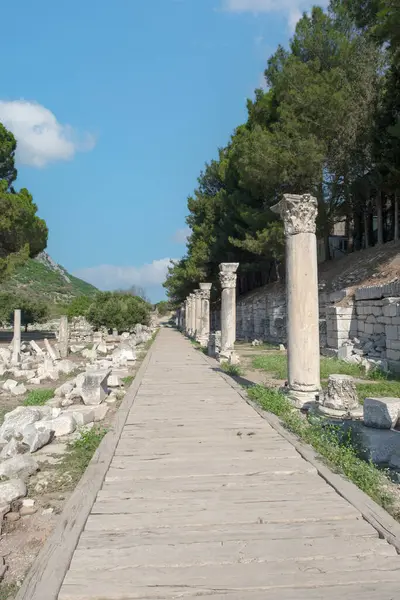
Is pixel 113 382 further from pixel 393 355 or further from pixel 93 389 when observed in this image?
pixel 393 355

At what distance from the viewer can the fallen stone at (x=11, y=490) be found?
3.64m

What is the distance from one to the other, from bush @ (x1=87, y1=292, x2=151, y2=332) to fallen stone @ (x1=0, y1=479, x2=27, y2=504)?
30795mm

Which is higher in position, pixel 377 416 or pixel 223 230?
pixel 223 230

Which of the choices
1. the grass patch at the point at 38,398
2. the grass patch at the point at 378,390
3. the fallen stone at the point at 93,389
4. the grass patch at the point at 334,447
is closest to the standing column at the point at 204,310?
the grass patch at the point at 38,398

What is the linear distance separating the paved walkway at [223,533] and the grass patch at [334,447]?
342 millimetres

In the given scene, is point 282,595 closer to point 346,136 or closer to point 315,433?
point 315,433

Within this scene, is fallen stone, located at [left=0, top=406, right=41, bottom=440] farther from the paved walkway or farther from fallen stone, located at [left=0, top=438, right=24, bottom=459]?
the paved walkway

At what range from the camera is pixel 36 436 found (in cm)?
516

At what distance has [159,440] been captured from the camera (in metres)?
5.21

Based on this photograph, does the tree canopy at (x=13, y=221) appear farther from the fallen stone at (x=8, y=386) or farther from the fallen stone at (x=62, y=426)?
the fallen stone at (x=62, y=426)

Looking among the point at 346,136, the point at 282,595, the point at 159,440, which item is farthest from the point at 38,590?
the point at 346,136

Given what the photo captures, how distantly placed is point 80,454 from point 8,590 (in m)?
2.34

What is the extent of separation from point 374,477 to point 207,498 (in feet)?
5.22

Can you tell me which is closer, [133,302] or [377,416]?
[377,416]
